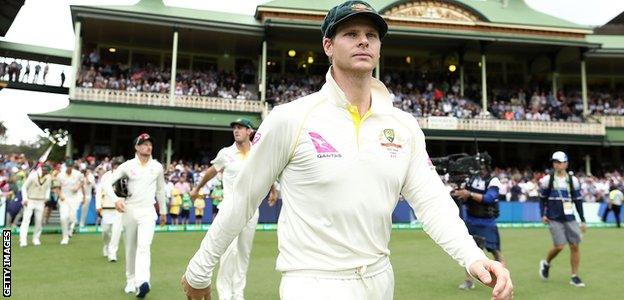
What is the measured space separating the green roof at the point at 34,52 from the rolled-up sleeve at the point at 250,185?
101 ft

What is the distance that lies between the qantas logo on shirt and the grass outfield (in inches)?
199

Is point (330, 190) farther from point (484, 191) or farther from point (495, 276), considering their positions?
point (484, 191)

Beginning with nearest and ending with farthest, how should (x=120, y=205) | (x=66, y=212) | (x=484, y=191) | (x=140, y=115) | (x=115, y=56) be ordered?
(x=120, y=205) < (x=484, y=191) < (x=66, y=212) < (x=140, y=115) < (x=115, y=56)

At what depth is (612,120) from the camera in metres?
30.5

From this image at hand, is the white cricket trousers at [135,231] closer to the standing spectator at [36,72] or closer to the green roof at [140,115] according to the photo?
the green roof at [140,115]

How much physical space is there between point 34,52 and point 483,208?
2802 cm

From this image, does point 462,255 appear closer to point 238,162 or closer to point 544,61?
point 238,162

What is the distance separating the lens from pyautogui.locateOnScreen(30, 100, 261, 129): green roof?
76.6ft

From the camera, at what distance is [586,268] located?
9859 mm

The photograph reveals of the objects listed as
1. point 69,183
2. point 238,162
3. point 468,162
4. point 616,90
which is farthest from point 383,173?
point 616,90

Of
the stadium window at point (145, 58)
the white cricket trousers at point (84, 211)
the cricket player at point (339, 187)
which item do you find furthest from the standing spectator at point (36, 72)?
the cricket player at point (339, 187)

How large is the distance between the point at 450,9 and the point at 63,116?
792 inches

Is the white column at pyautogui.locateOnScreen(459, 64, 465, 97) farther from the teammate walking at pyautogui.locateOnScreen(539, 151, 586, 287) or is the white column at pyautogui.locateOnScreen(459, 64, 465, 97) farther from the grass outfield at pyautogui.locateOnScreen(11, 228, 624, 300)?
the teammate walking at pyautogui.locateOnScreen(539, 151, 586, 287)

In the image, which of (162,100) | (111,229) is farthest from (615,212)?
(162,100)
